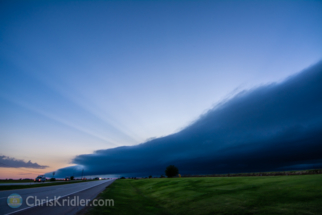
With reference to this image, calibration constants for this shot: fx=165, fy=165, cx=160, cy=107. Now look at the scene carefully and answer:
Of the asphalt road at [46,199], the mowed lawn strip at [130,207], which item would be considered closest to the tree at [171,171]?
the asphalt road at [46,199]

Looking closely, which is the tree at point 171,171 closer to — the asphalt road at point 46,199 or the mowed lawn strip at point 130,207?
the asphalt road at point 46,199

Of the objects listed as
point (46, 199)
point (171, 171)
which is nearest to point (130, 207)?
point (46, 199)

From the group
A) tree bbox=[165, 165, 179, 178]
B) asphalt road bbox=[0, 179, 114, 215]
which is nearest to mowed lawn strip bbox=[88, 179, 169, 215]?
asphalt road bbox=[0, 179, 114, 215]

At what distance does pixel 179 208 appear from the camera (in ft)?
51.6

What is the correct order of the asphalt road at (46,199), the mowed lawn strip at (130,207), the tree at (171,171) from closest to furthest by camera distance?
1. the asphalt road at (46,199)
2. the mowed lawn strip at (130,207)
3. the tree at (171,171)

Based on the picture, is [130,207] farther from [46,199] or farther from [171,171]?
[171,171]

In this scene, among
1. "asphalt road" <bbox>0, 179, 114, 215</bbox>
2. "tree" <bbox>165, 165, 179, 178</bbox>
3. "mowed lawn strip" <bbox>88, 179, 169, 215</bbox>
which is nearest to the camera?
"asphalt road" <bbox>0, 179, 114, 215</bbox>

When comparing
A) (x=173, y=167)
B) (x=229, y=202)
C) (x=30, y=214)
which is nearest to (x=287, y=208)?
(x=229, y=202)

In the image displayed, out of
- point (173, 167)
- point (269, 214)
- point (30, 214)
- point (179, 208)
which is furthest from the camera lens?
point (173, 167)

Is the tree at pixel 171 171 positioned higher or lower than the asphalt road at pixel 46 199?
lower

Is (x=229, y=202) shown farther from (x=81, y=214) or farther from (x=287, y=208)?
(x=81, y=214)

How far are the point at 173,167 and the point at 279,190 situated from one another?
11835 centimetres

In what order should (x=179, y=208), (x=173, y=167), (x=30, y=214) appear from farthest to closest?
(x=173, y=167) → (x=179, y=208) → (x=30, y=214)

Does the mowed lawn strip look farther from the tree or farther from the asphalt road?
the tree
